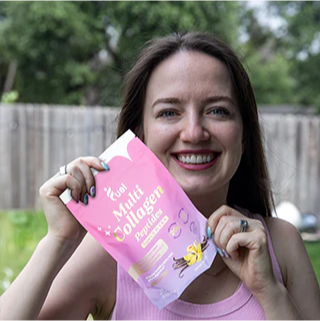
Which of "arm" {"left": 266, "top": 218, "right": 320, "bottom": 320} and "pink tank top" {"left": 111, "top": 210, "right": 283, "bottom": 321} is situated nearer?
→ "pink tank top" {"left": 111, "top": 210, "right": 283, "bottom": 321}

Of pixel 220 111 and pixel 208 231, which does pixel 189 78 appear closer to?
pixel 220 111

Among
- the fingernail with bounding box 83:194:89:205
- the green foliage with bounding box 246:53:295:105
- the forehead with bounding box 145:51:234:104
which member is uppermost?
the forehead with bounding box 145:51:234:104

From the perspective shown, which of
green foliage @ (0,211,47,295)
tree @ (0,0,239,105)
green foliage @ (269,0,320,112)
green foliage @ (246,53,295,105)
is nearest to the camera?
green foliage @ (0,211,47,295)

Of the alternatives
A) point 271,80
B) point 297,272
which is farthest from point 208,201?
point 271,80

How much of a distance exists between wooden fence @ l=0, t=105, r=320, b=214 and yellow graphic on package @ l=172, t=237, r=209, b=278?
5980mm

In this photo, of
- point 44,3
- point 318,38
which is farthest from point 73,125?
point 318,38

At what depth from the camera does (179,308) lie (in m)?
1.41

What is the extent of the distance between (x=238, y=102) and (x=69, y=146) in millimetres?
5948

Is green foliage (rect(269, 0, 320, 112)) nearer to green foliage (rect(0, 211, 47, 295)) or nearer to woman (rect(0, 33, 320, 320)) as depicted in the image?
green foliage (rect(0, 211, 47, 295))

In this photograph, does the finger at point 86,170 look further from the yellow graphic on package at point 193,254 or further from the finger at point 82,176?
the yellow graphic on package at point 193,254

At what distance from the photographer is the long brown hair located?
1537mm

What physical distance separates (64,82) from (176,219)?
39.8ft

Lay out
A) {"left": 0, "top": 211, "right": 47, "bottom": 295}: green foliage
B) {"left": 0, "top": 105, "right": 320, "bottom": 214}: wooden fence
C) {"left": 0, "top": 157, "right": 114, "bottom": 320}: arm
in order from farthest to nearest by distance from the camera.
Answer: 1. {"left": 0, "top": 105, "right": 320, "bottom": 214}: wooden fence
2. {"left": 0, "top": 211, "right": 47, "bottom": 295}: green foliage
3. {"left": 0, "top": 157, "right": 114, "bottom": 320}: arm

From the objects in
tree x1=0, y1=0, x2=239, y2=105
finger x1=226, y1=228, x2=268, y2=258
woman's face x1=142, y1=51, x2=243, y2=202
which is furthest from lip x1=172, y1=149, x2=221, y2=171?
tree x1=0, y1=0, x2=239, y2=105
